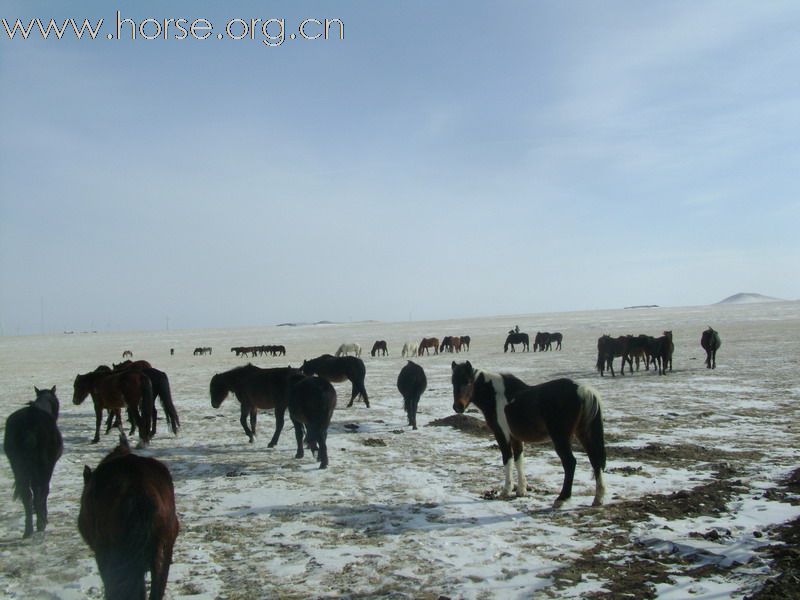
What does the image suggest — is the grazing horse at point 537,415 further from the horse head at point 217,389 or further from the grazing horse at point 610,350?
the grazing horse at point 610,350

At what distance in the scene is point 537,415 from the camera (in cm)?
712

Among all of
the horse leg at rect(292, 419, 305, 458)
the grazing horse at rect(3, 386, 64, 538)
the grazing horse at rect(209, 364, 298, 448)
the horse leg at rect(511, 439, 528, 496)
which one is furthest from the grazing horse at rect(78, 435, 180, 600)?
the grazing horse at rect(209, 364, 298, 448)

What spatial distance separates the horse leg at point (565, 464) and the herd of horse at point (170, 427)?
0.04ft

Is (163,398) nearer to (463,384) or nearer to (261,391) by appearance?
(261,391)

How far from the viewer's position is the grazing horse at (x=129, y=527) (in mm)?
3607

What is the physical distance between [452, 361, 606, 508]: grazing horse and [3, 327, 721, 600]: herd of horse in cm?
1

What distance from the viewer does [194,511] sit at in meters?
Answer: 6.73

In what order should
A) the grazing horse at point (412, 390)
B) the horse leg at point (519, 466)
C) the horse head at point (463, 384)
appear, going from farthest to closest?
1. the grazing horse at point (412, 390)
2. the horse head at point (463, 384)
3. the horse leg at point (519, 466)

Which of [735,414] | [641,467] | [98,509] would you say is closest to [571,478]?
[641,467]

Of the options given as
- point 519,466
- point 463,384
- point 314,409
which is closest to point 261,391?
point 314,409

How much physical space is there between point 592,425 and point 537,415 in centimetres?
66

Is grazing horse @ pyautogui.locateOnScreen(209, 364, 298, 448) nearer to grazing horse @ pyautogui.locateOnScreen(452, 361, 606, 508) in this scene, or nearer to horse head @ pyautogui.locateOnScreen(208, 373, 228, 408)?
horse head @ pyautogui.locateOnScreen(208, 373, 228, 408)

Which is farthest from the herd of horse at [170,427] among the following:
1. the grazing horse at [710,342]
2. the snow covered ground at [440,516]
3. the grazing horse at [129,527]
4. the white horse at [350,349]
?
the white horse at [350,349]

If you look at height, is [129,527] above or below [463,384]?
below
